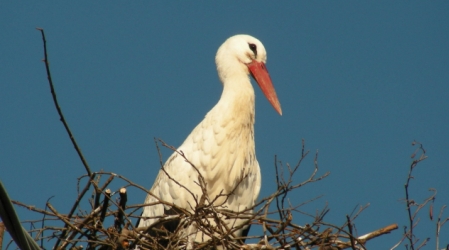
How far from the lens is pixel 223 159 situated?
474cm

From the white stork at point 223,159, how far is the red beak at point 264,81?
135mm

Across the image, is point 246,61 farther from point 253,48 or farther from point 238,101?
point 238,101

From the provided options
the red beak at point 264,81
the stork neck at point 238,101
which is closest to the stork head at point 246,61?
the red beak at point 264,81

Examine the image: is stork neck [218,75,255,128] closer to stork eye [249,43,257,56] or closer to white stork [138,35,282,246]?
white stork [138,35,282,246]

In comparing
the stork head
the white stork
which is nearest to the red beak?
the stork head

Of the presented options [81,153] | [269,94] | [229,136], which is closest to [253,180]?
[229,136]

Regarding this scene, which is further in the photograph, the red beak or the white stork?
the red beak

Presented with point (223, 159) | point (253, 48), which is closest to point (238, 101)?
point (223, 159)

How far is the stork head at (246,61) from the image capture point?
527 centimetres

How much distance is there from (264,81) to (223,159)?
0.93m

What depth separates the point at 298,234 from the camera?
3.55m

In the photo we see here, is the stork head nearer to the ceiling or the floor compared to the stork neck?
nearer to the ceiling

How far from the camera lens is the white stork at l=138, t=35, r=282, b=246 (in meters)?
4.63

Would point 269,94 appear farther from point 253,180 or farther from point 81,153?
point 81,153
